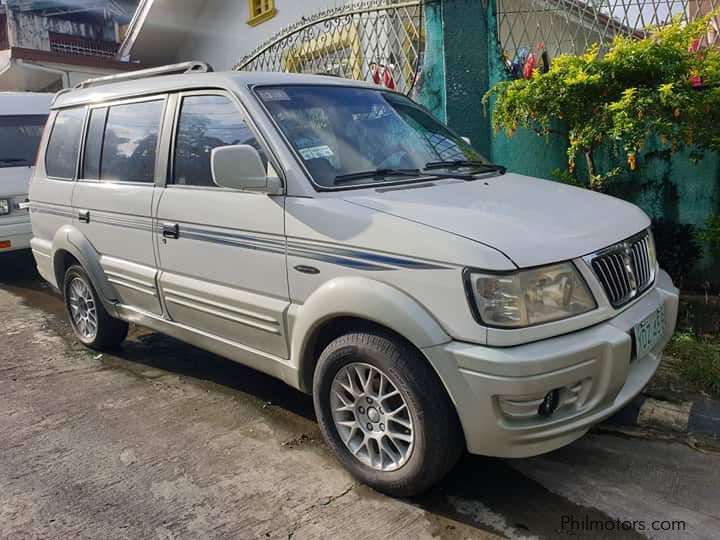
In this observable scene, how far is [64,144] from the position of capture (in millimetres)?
4863

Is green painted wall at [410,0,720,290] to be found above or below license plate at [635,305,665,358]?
above

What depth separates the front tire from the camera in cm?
264

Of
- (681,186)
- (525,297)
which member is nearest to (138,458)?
(525,297)

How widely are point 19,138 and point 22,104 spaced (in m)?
0.53

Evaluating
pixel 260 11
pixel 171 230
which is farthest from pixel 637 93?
pixel 260 11

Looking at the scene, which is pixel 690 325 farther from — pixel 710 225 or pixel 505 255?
pixel 505 255

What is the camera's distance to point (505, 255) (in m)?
2.45

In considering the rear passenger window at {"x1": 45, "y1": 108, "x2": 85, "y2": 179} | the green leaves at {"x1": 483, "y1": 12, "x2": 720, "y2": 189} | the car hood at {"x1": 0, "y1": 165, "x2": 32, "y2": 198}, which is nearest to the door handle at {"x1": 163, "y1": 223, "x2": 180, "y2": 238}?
the rear passenger window at {"x1": 45, "y1": 108, "x2": 85, "y2": 179}

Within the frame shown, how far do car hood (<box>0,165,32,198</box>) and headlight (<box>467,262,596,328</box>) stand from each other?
6476 millimetres

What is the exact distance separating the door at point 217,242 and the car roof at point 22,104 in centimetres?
541

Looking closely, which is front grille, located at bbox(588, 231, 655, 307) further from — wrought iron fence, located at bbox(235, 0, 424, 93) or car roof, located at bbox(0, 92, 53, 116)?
car roof, located at bbox(0, 92, 53, 116)

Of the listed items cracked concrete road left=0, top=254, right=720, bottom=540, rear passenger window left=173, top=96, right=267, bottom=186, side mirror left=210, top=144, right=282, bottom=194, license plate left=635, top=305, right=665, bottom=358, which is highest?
rear passenger window left=173, top=96, right=267, bottom=186

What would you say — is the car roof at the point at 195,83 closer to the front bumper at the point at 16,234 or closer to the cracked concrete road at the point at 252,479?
the cracked concrete road at the point at 252,479

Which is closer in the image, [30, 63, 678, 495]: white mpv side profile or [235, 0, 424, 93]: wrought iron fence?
[30, 63, 678, 495]: white mpv side profile
